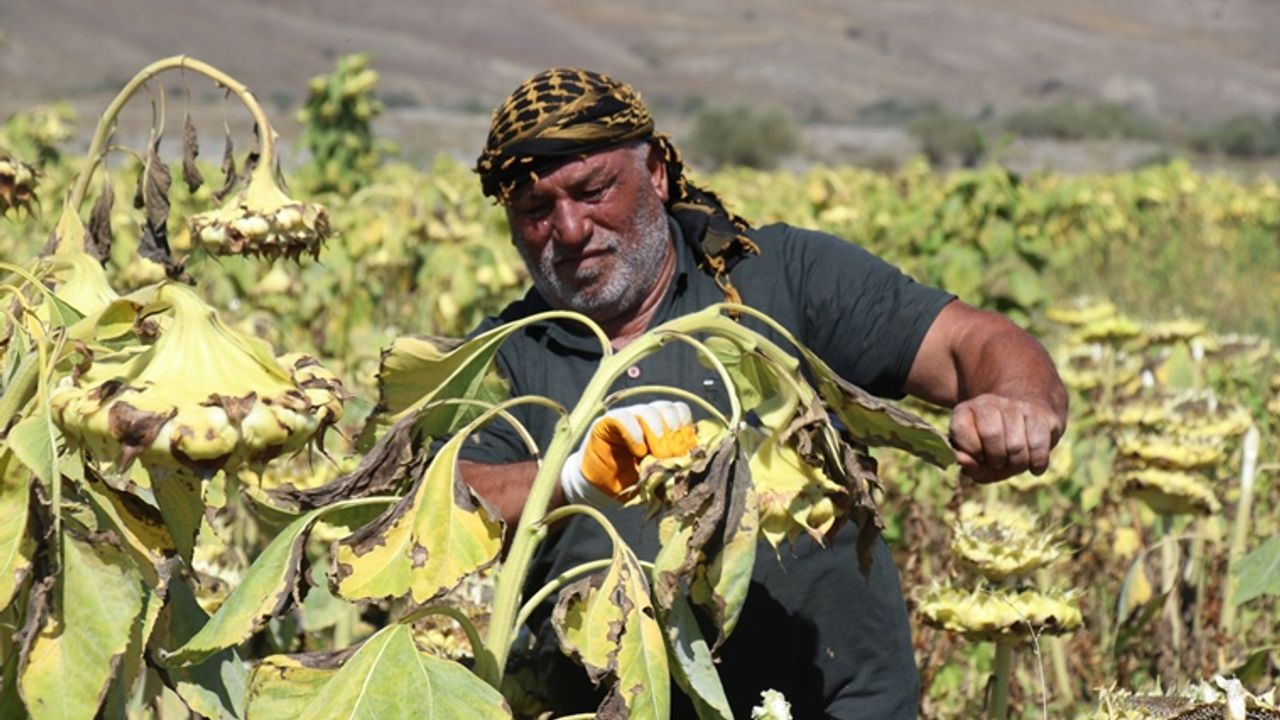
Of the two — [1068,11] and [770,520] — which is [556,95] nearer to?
[770,520]

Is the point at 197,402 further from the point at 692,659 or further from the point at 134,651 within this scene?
the point at 692,659

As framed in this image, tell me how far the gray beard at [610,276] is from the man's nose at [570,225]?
0.02m

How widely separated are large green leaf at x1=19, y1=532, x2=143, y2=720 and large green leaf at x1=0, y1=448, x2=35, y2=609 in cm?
5

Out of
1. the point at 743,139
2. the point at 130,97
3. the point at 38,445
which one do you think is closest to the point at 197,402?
the point at 38,445

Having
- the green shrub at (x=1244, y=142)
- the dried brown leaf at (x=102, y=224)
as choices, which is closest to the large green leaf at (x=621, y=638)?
the dried brown leaf at (x=102, y=224)

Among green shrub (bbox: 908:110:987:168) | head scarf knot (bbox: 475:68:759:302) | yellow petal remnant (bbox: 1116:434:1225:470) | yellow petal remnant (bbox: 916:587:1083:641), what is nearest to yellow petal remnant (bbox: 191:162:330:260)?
head scarf knot (bbox: 475:68:759:302)

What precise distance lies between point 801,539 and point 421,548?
1.13 metres

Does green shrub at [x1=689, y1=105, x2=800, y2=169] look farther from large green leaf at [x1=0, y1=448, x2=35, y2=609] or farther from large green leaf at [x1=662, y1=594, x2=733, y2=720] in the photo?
large green leaf at [x1=0, y1=448, x2=35, y2=609]

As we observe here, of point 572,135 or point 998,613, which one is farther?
point 572,135

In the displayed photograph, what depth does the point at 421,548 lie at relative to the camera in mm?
1524

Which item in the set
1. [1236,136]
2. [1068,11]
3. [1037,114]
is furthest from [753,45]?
[1236,136]

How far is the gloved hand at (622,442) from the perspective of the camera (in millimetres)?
1714

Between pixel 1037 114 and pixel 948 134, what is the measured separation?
9.62m

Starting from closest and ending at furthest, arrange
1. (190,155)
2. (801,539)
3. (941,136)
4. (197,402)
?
(197,402) → (190,155) → (801,539) → (941,136)
